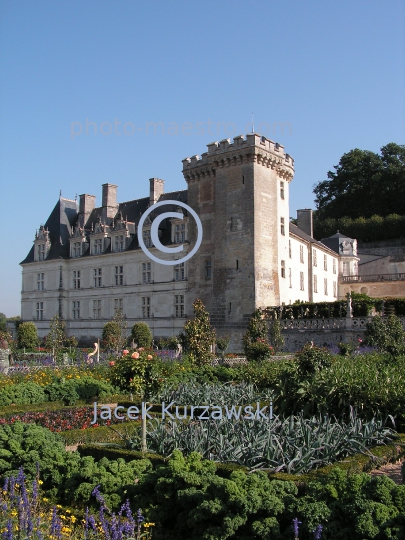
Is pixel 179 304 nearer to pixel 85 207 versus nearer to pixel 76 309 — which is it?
pixel 76 309

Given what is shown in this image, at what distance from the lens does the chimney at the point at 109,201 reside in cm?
3938

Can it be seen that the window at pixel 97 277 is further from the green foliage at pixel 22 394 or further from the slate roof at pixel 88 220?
the green foliage at pixel 22 394

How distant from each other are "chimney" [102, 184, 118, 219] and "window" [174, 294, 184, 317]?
925 cm

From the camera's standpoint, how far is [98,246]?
38.6 meters

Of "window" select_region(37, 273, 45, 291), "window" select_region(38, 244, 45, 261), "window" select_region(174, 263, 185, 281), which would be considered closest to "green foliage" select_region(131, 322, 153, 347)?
"window" select_region(174, 263, 185, 281)

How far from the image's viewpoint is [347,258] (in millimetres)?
45281

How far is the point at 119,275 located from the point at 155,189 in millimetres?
5905

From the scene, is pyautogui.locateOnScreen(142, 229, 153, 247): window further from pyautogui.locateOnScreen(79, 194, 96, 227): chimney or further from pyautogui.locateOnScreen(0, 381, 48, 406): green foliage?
pyautogui.locateOnScreen(0, 381, 48, 406): green foliage

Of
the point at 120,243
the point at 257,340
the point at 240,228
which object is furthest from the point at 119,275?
the point at 257,340

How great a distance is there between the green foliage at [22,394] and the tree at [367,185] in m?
50.2

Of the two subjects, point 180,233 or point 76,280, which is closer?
point 180,233

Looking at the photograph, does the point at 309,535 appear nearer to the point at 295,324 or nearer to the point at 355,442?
the point at 355,442

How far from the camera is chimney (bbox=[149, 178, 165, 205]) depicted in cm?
3638

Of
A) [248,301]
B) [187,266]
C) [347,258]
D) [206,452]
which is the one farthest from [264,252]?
[206,452]
